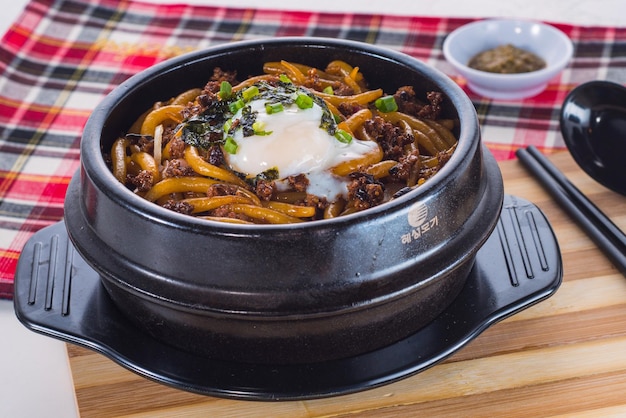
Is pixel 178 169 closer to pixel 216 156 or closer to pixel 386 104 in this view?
pixel 216 156

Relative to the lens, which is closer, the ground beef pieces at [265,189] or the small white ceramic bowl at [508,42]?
the ground beef pieces at [265,189]

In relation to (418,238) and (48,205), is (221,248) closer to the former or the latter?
(418,238)

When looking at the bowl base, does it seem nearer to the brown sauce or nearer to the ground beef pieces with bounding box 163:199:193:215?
the ground beef pieces with bounding box 163:199:193:215

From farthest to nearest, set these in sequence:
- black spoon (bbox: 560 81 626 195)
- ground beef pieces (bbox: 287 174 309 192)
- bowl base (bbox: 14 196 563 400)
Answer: black spoon (bbox: 560 81 626 195)
ground beef pieces (bbox: 287 174 309 192)
bowl base (bbox: 14 196 563 400)

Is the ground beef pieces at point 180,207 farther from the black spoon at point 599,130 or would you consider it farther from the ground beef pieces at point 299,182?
the black spoon at point 599,130

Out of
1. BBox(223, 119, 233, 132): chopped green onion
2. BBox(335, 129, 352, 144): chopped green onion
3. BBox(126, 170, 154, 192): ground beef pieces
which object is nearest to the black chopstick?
BBox(335, 129, 352, 144): chopped green onion

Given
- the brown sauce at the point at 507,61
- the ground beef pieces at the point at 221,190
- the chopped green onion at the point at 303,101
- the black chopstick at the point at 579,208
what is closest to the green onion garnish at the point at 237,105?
the chopped green onion at the point at 303,101

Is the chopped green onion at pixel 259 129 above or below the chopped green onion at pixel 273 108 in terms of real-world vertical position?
below

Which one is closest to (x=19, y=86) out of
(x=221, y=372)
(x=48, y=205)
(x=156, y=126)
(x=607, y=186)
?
(x=48, y=205)
